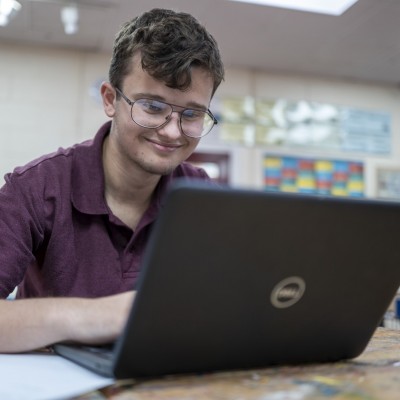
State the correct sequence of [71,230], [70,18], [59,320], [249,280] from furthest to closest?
[70,18], [71,230], [59,320], [249,280]

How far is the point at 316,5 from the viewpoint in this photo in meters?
3.34

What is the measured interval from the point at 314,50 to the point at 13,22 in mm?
2275

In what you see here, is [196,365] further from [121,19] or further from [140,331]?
[121,19]

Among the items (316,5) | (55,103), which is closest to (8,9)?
(55,103)

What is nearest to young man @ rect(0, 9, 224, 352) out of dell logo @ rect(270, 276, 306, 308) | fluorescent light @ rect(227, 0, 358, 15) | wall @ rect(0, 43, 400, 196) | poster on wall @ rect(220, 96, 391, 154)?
dell logo @ rect(270, 276, 306, 308)

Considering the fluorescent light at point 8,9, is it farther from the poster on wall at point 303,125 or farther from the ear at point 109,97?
the ear at point 109,97

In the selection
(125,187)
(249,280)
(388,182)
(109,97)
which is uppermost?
(388,182)

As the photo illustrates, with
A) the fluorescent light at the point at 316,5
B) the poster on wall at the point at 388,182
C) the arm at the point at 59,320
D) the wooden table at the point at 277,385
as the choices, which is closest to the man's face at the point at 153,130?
the arm at the point at 59,320

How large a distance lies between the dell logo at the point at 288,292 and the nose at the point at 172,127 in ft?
1.96

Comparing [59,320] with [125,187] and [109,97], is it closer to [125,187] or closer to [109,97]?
[125,187]

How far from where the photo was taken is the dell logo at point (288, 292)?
545mm

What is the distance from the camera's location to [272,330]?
571mm

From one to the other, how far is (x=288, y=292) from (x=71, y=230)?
613mm

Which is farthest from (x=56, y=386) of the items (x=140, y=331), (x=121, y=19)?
(x=121, y=19)
